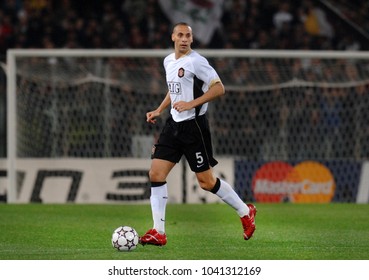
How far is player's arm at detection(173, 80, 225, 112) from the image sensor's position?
31.4 feet

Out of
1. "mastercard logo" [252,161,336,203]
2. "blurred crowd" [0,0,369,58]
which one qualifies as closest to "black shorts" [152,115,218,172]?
"mastercard logo" [252,161,336,203]

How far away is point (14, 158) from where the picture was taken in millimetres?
16391

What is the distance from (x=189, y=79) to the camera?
32.6 ft

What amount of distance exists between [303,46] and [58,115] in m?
6.14

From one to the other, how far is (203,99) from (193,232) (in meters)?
2.31

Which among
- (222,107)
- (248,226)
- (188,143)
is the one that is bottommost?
(248,226)

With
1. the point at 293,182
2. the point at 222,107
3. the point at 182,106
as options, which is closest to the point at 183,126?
the point at 182,106

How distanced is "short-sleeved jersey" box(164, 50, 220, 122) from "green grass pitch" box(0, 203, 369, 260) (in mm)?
1287

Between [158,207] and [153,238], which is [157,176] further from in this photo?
[153,238]

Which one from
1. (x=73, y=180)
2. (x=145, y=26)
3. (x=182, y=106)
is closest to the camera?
(x=182, y=106)

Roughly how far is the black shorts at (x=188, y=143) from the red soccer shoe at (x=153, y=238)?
716 mm

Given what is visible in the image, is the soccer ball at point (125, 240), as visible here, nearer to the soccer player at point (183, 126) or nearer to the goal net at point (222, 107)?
the soccer player at point (183, 126)

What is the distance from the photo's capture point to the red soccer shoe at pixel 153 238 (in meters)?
9.67
